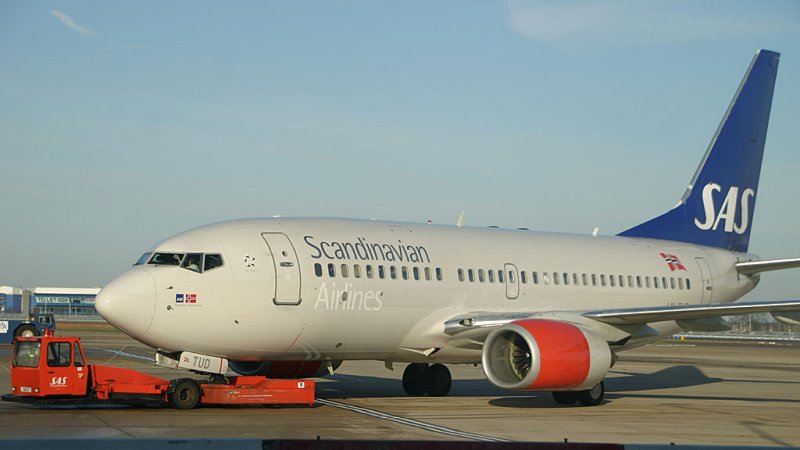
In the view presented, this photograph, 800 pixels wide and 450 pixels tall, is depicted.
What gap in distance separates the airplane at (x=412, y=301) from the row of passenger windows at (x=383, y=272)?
26 mm

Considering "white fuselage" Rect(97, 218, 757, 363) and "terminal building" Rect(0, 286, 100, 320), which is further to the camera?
"terminal building" Rect(0, 286, 100, 320)

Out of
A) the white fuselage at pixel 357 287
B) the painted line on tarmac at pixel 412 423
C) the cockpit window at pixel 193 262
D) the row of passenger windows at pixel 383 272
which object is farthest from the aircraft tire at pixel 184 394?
the row of passenger windows at pixel 383 272

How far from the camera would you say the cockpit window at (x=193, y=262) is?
18.3 m

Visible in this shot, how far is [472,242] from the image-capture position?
23.1 metres

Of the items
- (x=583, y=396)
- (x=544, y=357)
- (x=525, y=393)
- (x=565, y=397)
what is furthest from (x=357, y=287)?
(x=525, y=393)

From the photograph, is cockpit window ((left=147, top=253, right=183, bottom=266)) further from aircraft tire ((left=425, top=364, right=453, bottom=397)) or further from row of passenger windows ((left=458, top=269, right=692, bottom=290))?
aircraft tire ((left=425, top=364, right=453, bottom=397))

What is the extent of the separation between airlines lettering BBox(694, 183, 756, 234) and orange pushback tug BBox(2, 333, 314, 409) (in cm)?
1610

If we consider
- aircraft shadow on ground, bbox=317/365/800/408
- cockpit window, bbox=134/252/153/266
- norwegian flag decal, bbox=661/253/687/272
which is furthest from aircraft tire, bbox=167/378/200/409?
norwegian flag decal, bbox=661/253/687/272

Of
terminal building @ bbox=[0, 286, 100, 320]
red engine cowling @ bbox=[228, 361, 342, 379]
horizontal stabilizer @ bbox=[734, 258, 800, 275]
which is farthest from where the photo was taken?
terminal building @ bbox=[0, 286, 100, 320]

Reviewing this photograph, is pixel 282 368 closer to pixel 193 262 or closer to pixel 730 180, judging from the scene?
pixel 193 262

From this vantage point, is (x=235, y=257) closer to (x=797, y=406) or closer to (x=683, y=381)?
(x=797, y=406)

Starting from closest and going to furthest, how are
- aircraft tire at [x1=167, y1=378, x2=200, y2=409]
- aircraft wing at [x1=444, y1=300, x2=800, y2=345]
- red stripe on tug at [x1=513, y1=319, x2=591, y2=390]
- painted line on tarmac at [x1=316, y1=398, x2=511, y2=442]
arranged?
painted line on tarmac at [x1=316, y1=398, x2=511, y2=442] → aircraft tire at [x1=167, y1=378, x2=200, y2=409] → red stripe on tug at [x1=513, y1=319, x2=591, y2=390] → aircraft wing at [x1=444, y1=300, x2=800, y2=345]

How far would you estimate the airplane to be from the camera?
18.2 m

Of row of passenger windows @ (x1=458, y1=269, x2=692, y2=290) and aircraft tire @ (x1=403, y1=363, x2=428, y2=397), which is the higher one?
row of passenger windows @ (x1=458, y1=269, x2=692, y2=290)
